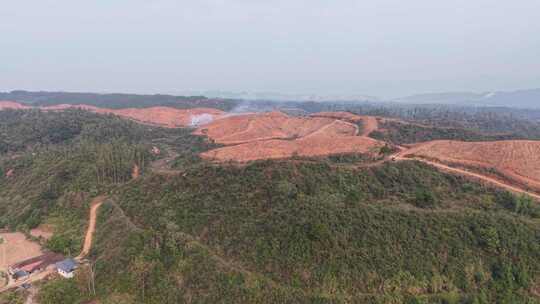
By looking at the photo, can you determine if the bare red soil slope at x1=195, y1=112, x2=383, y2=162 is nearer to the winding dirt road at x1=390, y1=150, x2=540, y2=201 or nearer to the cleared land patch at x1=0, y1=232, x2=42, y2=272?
the winding dirt road at x1=390, y1=150, x2=540, y2=201

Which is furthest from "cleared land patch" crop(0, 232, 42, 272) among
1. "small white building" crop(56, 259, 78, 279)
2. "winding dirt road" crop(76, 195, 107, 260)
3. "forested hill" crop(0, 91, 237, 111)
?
"forested hill" crop(0, 91, 237, 111)

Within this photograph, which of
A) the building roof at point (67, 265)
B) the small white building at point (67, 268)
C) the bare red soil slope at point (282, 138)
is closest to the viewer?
the small white building at point (67, 268)

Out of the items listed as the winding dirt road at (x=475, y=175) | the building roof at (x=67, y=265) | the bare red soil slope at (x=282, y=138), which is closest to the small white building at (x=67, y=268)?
the building roof at (x=67, y=265)

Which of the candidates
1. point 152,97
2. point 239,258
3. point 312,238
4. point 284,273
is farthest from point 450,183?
point 152,97

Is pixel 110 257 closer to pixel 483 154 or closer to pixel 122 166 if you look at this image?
pixel 122 166

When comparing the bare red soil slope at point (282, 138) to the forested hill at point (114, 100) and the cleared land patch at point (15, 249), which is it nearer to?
the cleared land patch at point (15, 249)

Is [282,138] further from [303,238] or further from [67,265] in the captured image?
[67,265]
